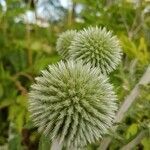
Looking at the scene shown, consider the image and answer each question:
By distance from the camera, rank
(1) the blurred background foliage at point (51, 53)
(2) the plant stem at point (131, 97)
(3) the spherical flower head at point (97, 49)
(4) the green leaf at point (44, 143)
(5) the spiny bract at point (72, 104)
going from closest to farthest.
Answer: (5) the spiny bract at point (72, 104) → (4) the green leaf at point (44, 143) → (3) the spherical flower head at point (97, 49) → (2) the plant stem at point (131, 97) → (1) the blurred background foliage at point (51, 53)

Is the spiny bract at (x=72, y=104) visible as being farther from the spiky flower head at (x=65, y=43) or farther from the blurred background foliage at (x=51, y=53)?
the spiky flower head at (x=65, y=43)

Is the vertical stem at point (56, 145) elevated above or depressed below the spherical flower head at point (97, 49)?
below

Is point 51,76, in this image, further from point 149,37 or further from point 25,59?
point 25,59

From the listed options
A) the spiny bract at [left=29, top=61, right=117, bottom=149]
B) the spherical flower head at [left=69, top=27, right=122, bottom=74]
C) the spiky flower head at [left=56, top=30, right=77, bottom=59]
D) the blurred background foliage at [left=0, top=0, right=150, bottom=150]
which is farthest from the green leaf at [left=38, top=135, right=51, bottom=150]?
the spiky flower head at [left=56, top=30, right=77, bottom=59]

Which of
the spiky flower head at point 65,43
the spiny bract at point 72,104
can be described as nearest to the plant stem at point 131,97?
the spiky flower head at point 65,43

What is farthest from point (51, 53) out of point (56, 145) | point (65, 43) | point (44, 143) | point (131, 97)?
point (56, 145)

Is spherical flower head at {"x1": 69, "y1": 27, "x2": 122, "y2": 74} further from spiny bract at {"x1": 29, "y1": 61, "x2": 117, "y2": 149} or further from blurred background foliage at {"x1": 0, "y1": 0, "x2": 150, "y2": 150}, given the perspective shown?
spiny bract at {"x1": 29, "y1": 61, "x2": 117, "y2": 149}

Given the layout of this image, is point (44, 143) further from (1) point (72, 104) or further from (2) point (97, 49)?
(2) point (97, 49)
